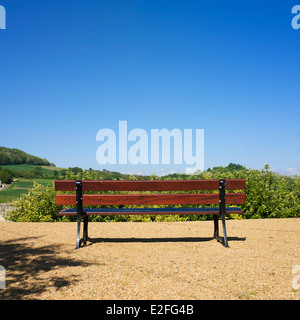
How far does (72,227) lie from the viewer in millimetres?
7312

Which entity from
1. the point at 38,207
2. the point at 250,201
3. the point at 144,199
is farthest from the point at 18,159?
the point at 144,199

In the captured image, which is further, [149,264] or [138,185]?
[138,185]

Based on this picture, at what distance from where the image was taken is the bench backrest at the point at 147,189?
5270mm

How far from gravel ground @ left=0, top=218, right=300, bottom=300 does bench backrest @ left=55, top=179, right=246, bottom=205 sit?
0.81 m

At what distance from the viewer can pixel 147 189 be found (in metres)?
5.32

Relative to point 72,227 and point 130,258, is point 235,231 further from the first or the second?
point 72,227

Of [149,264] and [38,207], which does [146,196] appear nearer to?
[149,264]

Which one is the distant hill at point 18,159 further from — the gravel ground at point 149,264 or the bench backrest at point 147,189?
the bench backrest at point 147,189

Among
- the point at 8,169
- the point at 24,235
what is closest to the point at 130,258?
the point at 24,235

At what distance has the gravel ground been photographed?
11.3ft

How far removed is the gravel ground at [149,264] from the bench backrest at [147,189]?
31.8 inches

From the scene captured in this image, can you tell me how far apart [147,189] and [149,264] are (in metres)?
1.39
